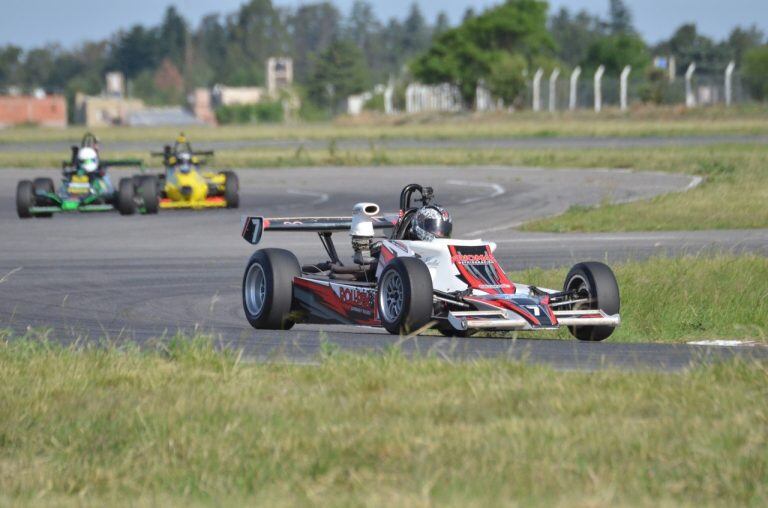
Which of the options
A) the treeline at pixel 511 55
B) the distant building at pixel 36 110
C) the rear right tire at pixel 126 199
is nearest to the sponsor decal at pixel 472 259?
the rear right tire at pixel 126 199

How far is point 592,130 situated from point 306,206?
3688 centimetres

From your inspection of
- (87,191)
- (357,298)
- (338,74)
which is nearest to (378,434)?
(357,298)

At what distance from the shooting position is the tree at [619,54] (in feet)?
432

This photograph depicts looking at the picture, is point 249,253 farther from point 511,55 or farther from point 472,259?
point 511,55

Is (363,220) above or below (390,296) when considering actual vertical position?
above

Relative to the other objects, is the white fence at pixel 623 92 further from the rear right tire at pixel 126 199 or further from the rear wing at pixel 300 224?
the rear wing at pixel 300 224

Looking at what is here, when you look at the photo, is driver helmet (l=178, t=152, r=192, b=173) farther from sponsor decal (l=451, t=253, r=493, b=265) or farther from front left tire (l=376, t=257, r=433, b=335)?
front left tire (l=376, t=257, r=433, b=335)

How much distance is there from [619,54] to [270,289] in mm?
123789

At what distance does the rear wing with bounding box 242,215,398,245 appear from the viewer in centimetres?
1268

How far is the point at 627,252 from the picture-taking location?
18031 millimetres

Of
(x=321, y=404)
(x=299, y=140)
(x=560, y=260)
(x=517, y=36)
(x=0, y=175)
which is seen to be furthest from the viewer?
(x=517, y=36)

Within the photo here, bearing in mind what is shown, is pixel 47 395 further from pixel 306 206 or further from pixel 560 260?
pixel 306 206

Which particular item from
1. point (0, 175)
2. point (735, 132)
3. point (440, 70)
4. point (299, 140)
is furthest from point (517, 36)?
point (0, 175)

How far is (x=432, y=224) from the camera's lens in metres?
11.7
